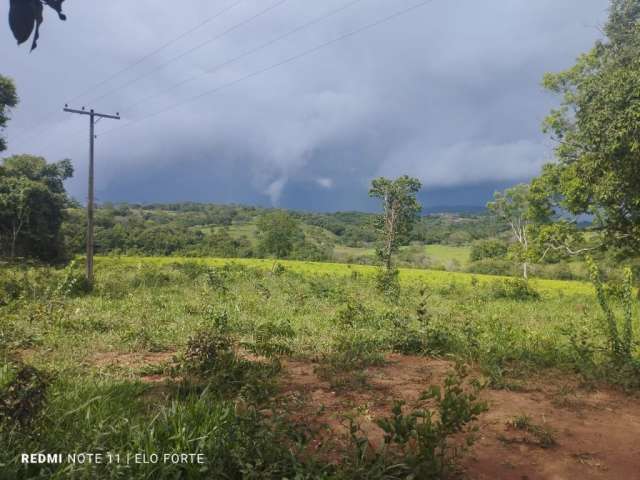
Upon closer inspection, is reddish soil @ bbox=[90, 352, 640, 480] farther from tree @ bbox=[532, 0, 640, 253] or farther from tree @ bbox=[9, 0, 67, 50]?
tree @ bbox=[532, 0, 640, 253]

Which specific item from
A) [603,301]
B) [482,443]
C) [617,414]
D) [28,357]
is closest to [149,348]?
[28,357]

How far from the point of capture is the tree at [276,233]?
2217 inches

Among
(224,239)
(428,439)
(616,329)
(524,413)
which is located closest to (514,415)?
(524,413)

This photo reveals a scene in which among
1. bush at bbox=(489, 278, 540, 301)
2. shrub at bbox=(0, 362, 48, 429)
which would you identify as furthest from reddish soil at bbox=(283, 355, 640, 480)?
bush at bbox=(489, 278, 540, 301)

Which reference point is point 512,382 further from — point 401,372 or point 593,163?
point 593,163

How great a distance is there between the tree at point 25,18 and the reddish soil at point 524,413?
2.92m

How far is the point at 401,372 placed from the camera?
211 inches

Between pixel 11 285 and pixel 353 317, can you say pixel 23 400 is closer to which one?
pixel 353 317

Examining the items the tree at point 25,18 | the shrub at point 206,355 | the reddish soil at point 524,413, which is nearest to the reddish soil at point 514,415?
the reddish soil at point 524,413

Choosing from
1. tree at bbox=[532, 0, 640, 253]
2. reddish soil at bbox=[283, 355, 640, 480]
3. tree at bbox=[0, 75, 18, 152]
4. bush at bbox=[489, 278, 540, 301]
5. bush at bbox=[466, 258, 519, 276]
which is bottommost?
reddish soil at bbox=[283, 355, 640, 480]

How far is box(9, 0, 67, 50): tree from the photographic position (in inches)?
55.8

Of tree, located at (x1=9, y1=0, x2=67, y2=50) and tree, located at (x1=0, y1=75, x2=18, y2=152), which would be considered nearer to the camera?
tree, located at (x1=9, y1=0, x2=67, y2=50)

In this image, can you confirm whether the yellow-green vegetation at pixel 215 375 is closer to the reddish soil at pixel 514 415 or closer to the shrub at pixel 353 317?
the shrub at pixel 353 317

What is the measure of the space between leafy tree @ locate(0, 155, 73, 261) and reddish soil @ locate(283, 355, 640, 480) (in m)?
32.9
